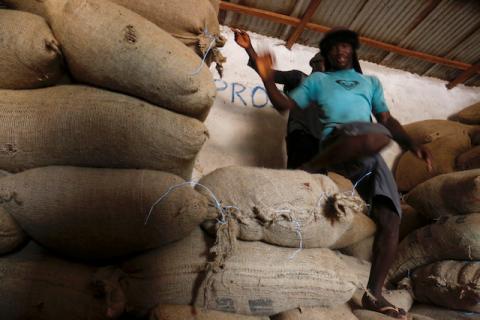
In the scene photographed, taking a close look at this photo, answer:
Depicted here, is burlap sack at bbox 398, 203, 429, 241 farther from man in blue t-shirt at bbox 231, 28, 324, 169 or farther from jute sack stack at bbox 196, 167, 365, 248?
jute sack stack at bbox 196, 167, 365, 248

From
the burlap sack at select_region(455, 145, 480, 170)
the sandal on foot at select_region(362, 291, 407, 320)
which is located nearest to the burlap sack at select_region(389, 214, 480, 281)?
the sandal on foot at select_region(362, 291, 407, 320)

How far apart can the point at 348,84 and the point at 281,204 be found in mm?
697

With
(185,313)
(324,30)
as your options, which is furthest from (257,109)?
(185,313)

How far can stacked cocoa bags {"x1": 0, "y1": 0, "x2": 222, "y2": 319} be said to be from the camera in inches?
30.3

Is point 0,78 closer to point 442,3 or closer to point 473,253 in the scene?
point 473,253

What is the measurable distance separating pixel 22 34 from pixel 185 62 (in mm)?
384

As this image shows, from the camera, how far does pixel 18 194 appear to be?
0.77 m

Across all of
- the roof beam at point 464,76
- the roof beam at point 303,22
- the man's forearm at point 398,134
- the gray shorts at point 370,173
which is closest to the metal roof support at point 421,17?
the roof beam at point 464,76

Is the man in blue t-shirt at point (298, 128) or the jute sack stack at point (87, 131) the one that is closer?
the jute sack stack at point (87, 131)

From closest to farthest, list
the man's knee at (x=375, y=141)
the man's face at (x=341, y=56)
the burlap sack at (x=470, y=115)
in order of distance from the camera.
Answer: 1. the man's knee at (x=375, y=141)
2. the man's face at (x=341, y=56)
3. the burlap sack at (x=470, y=115)

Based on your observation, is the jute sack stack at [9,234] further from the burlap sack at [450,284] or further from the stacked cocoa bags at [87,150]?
the burlap sack at [450,284]

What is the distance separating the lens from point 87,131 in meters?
0.80

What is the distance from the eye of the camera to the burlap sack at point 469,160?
66.3 inches

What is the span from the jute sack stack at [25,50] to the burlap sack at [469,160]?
1.83m
